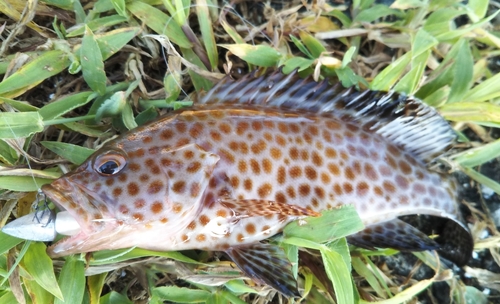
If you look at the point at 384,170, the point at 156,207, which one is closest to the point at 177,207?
the point at 156,207

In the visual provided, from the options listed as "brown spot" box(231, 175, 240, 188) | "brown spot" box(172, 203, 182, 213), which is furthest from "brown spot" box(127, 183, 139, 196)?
"brown spot" box(231, 175, 240, 188)

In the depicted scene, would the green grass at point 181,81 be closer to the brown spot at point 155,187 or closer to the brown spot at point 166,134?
the brown spot at point 166,134

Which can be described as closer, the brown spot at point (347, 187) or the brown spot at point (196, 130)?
the brown spot at point (196, 130)

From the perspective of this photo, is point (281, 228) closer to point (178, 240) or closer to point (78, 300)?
point (178, 240)

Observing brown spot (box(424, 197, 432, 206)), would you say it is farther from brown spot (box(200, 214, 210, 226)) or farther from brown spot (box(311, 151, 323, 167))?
brown spot (box(200, 214, 210, 226))

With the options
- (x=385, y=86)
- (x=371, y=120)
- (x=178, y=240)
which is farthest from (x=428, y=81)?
(x=178, y=240)

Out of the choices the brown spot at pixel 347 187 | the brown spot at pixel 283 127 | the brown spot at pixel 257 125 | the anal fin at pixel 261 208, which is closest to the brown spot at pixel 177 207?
the anal fin at pixel 261 208
